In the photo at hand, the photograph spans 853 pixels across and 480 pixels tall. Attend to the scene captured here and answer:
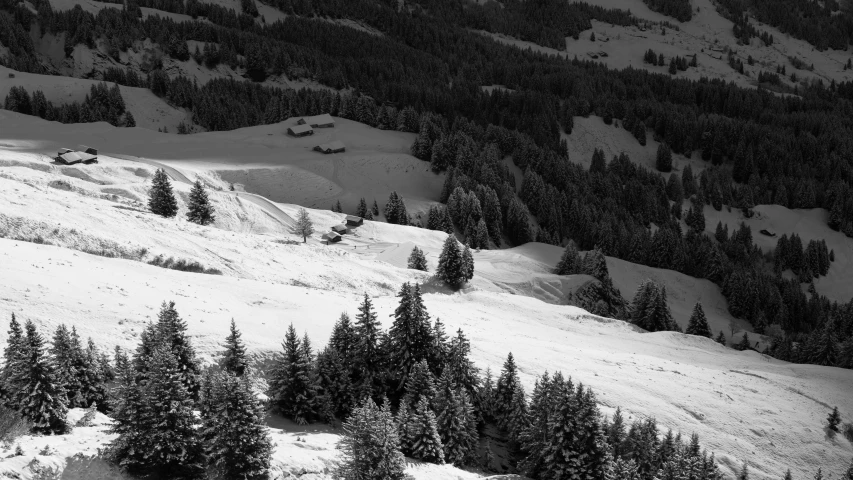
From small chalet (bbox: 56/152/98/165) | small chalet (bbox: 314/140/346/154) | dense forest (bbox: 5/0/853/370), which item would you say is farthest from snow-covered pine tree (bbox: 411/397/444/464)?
small chalet (bbox: 314/140/346/154)

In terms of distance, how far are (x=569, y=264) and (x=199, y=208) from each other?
5983 centimetres

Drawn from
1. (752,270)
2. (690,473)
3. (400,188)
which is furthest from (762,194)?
(690,473)

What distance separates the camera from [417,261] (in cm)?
8756

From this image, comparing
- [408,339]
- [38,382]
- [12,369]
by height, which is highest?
[12,369]

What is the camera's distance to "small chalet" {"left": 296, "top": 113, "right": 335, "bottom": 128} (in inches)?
6088

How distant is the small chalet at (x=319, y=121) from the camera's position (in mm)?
154625

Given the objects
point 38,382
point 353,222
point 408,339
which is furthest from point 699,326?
point 38,382

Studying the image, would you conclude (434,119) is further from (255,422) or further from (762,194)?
(255,422)

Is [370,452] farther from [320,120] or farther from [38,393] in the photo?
[320,120]

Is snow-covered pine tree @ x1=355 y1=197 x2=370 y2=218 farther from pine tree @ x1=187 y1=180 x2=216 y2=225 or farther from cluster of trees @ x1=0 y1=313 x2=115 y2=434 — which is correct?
cluster of trees @ x1=0 y1=313 x2=115 y2=434

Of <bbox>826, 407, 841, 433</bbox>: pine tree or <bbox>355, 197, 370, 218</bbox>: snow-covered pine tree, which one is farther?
<bbox>355, 197, 370, 218</bbox>: snow-covered pine tree

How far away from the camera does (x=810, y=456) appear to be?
51938mm

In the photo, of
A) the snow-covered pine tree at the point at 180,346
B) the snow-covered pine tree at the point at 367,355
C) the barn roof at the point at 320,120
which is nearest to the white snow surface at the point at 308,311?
the snow-covered pine tree at the point at 180,346

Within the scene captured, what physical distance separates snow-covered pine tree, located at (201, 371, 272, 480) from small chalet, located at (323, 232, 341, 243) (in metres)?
64.8
